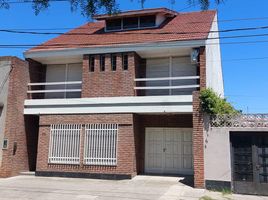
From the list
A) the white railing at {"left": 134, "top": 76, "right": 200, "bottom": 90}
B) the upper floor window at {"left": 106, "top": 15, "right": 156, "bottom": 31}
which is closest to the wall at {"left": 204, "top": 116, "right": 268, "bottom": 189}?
the white railing at {"left": 134, "top": 76, "right": 200, "bottom": 90}

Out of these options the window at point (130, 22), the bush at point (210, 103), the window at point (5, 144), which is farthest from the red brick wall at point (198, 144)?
the window at point (5, 144)

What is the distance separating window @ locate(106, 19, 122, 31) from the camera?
65.0 feet

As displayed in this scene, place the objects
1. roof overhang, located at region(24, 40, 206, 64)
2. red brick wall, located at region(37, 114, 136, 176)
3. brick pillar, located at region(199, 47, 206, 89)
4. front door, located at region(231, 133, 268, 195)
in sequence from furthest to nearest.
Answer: roof overhang, located at region(24, 40, 206, 64), red brick wall, located at region(37, 114, 136, 176), brick pillar, located at region(199, 47, 206, 89), front door, located at region(231, 133, 268, 195)

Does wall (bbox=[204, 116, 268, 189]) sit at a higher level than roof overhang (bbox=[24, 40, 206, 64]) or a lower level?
lower

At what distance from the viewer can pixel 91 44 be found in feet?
58.1

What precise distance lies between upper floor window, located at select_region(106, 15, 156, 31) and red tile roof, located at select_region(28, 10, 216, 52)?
50 centimetres

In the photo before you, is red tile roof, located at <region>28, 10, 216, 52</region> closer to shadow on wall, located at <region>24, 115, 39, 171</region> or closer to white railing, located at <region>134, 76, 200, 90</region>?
white railing, located at <region>134, 76, 200, 90</region>

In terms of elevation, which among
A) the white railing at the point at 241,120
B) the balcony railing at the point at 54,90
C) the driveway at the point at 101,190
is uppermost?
the balcony railing at the point at 54,90

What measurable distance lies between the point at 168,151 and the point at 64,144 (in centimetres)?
501

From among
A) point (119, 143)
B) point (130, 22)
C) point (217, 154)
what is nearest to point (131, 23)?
point (130, 22)

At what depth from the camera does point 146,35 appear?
17797 millimetres

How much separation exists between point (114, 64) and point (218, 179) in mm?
7217

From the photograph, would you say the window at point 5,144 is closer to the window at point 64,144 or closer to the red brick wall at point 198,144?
the window at point 64,144

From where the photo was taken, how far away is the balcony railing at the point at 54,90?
1801 cm
